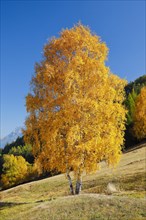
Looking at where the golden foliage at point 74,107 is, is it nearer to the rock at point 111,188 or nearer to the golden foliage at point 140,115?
the rock at point 111,188

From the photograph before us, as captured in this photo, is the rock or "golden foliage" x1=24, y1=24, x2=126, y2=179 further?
the rock

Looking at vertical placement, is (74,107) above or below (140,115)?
below

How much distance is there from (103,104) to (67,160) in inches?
261

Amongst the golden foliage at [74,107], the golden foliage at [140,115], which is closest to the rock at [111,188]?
the golden foliage at [74,107]

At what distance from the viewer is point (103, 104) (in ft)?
86.6

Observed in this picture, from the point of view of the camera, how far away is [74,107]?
2530 centimetres

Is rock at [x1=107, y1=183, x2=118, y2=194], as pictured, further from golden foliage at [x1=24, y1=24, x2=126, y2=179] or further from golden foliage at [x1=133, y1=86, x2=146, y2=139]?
golden foliage at [x1=133, y1=86, x2=146, y2=139]

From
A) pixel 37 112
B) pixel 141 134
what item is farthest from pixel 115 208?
pixel 141 134

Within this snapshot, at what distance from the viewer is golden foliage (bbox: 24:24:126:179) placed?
82.6 ft

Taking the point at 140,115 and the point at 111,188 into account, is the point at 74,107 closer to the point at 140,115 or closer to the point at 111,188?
the point at 111,188

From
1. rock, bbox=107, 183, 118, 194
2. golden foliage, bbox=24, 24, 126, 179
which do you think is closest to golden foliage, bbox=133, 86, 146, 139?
rock, bbox=107, 183, 118, 194

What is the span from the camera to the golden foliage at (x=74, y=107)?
25172 millimetres

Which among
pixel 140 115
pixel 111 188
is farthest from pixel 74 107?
pixel 140 115

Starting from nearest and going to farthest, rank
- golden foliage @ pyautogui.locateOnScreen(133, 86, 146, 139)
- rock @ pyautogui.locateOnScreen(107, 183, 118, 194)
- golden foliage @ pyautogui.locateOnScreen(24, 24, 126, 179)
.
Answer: golden foliage @ pyautogui.locateOnScreen(24, 24, 126, 179), rock @ pyautogui.locateOnScreen(107, 183, 118, 194), golden foliage @ pyautogui.locateOnScreen(133, 86, 146, 139)
